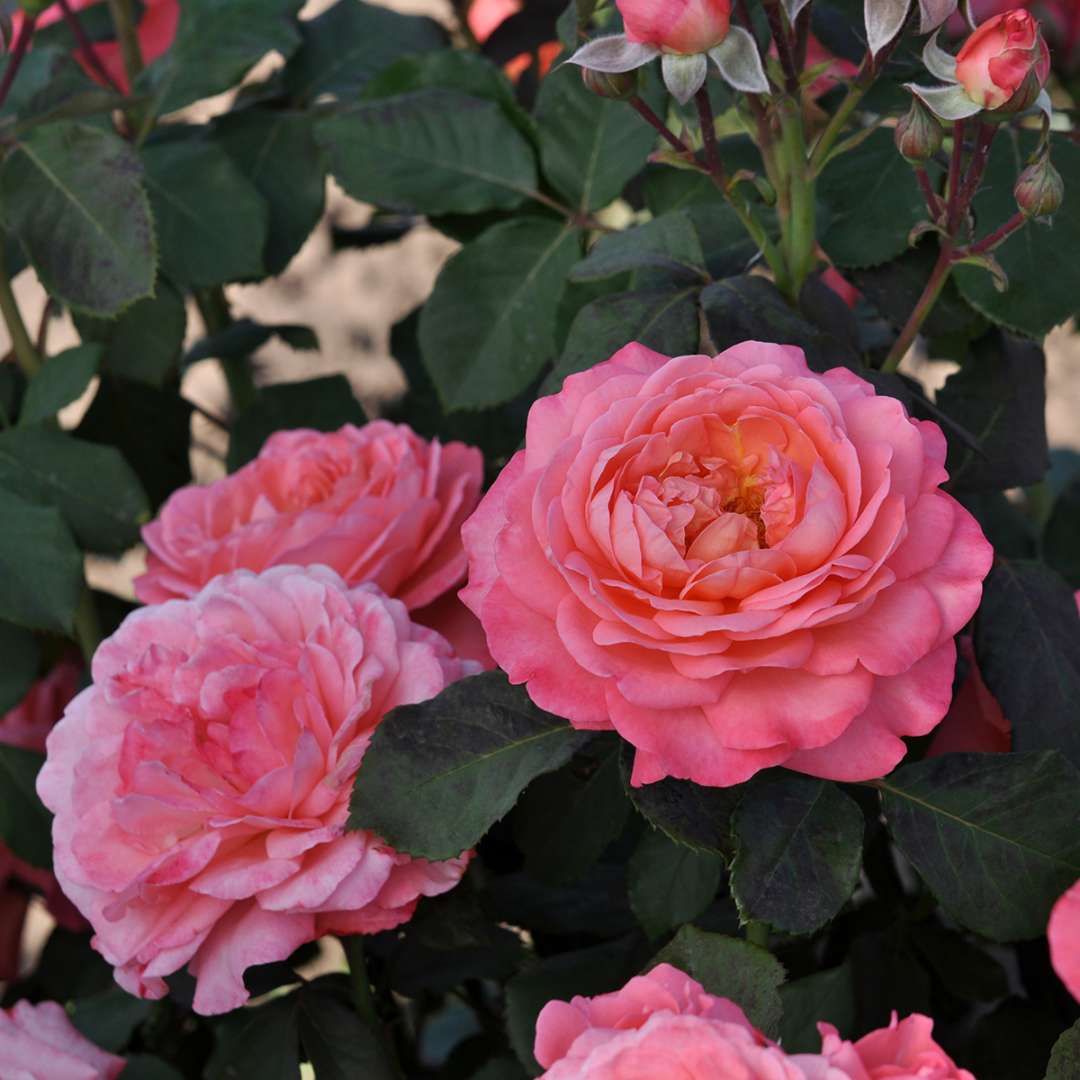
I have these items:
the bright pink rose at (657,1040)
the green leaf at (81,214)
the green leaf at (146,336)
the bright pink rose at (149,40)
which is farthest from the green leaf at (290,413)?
the bright pink rose at (657,1040)

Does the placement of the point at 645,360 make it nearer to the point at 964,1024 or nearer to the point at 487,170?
the point at 487,170

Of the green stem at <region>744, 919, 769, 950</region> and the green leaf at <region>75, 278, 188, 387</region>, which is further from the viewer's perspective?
the green leaf at <region>75, 278, 188, 387</region>

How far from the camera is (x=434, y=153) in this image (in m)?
0.78

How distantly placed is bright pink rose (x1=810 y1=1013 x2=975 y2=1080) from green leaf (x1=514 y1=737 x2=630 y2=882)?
7.9 inches

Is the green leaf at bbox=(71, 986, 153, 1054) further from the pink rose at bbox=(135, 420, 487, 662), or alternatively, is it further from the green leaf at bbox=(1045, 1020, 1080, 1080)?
the green leaf at bbox=(1045, 1020, 1080, 1080)

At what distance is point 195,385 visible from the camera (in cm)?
191

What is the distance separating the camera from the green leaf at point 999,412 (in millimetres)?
653

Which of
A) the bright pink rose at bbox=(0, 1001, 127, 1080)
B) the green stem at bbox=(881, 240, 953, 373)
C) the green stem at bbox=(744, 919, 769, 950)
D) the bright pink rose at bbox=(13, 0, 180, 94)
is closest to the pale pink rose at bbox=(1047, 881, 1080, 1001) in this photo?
the green stem at bbox=(744, 919, 769, 950)

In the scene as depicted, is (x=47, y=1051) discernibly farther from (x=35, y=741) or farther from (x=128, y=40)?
(x=128, y=40)

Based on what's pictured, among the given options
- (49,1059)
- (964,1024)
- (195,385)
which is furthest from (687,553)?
(195,385)

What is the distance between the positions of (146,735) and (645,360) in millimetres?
240

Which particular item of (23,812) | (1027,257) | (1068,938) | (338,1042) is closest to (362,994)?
(338,1042)

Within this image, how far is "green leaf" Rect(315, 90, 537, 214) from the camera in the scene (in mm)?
777

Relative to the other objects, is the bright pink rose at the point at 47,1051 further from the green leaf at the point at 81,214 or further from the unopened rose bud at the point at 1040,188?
the unopened rose bud at the point at 1040,188
